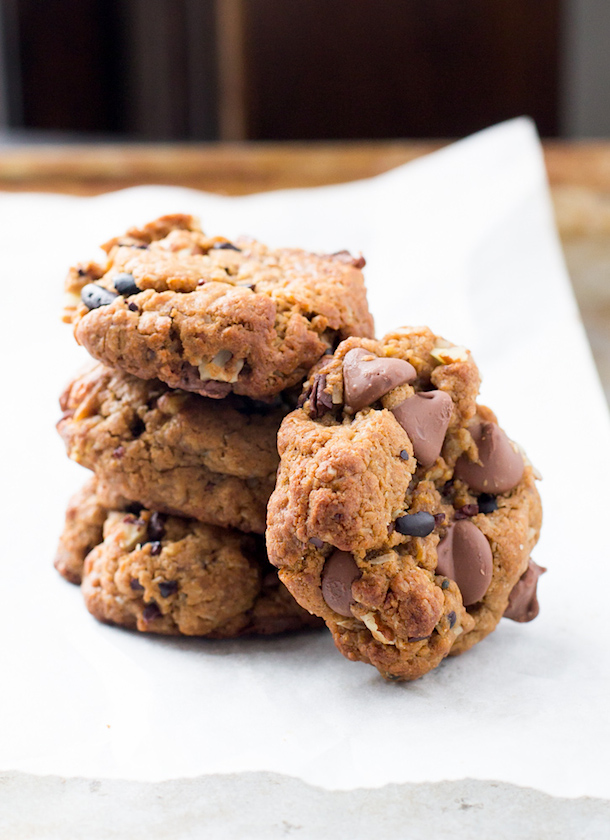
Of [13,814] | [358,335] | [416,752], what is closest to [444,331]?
[358,335]

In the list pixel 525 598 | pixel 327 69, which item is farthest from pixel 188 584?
pixel 327 69

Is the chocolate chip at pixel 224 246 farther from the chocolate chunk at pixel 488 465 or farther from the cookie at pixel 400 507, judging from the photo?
the chocolate chunk at pixel 488 465

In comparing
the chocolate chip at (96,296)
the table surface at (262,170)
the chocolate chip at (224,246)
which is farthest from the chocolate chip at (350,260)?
the table surface at (262,170)

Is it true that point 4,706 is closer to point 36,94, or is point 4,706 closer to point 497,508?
point 497,508

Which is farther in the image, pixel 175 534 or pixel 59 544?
pixel 59 544

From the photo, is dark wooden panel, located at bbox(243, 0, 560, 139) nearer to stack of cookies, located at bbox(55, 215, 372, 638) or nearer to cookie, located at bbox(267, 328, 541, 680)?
stack of cookies, located at bbox(55, 215, 372, 638)
